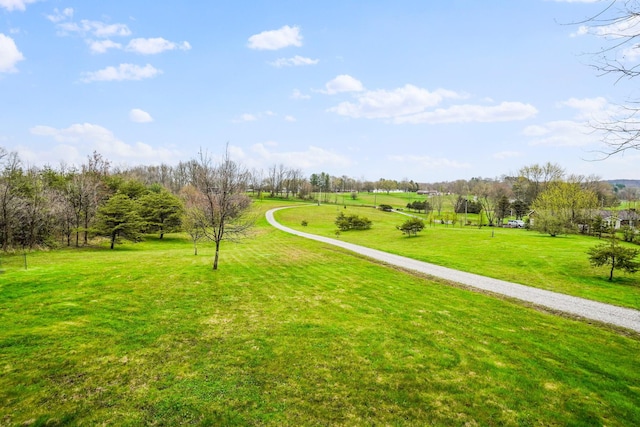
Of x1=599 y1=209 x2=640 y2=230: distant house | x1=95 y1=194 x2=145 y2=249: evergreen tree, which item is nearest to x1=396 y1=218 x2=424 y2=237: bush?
x1=95 y1=194 x2=145 y2=249: evergreen tree

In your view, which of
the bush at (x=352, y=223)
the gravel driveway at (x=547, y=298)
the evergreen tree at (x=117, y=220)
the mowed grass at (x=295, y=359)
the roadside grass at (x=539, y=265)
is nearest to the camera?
the mowed grass at (x=295, y=359)

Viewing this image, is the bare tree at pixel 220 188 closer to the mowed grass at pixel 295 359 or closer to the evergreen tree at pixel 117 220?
the mowed grass at pixel 295 359

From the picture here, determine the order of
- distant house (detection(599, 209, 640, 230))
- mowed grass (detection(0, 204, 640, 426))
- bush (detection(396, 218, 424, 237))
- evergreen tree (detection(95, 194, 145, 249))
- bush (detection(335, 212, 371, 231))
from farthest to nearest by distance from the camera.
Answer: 1. distant house (detection(599, 209, 640, 230))
2. bush (detection(335, 212, 371, 231))
3. bush (detection(396, 218, 424, 237))
4. evergreen tree (detection(95, 194, 145, 249))
5. mowed grass (detection(0, 204, 640, 426))

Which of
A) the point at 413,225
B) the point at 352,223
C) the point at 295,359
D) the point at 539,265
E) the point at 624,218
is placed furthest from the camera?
the point at 624,218

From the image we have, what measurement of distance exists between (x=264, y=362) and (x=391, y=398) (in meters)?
2.78

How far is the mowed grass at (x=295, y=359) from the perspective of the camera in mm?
5039

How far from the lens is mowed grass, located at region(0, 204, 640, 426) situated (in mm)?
5039

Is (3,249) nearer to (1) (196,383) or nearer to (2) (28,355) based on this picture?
(2) (28,355)

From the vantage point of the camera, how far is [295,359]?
6.75 m

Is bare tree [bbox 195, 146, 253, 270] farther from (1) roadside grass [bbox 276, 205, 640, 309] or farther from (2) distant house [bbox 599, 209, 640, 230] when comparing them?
(2) distant house [bbox 599, 209, 640, 230]

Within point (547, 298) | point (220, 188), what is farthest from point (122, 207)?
point (547, 298)

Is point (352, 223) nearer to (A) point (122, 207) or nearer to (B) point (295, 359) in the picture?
(A) point (122, 207)

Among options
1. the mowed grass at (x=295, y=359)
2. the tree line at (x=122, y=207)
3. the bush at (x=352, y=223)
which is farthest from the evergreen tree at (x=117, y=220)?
the bush at (x=352, y=223)

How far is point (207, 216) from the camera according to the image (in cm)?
1641
